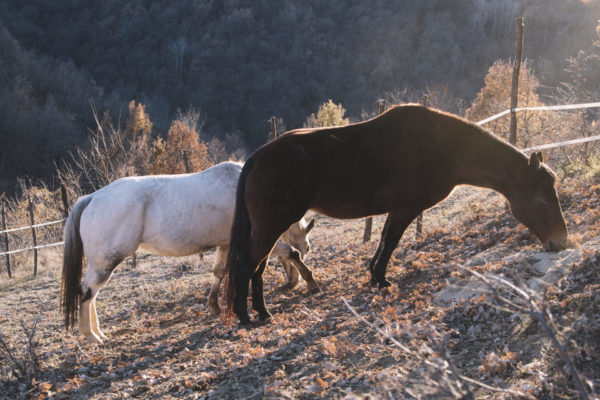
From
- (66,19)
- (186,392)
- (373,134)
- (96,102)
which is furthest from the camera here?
(66,19)

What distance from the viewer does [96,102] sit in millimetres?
71938

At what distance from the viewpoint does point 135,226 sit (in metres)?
5.67

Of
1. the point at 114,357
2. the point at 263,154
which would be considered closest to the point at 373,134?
the point at 263,154

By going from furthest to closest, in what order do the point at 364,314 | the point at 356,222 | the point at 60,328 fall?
the point at 356,222
the point at 60,328
the point at 364,314

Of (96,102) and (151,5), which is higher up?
(151,5)

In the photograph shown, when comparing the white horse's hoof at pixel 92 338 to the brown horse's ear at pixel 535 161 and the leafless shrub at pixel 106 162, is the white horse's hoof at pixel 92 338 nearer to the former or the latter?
the brown horse's ear at pixel 535 161

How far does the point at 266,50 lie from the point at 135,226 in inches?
3933

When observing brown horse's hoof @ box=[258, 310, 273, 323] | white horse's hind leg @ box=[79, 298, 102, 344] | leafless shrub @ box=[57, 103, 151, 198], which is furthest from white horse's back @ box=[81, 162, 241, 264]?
leafless shrub @ box=[57, 103, 151, 198]

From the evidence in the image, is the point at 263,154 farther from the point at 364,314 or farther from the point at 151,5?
the point at 151,5

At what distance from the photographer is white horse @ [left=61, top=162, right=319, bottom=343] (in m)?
5.57

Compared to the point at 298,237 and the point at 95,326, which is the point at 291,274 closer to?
the point at 298,237

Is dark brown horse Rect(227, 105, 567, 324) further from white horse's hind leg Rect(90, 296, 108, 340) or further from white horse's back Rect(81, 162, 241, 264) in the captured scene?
white horse's hind leg Rect(90, 296, 108, 340)

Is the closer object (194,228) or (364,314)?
(364,314)

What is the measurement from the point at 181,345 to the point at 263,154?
2.27 metres
